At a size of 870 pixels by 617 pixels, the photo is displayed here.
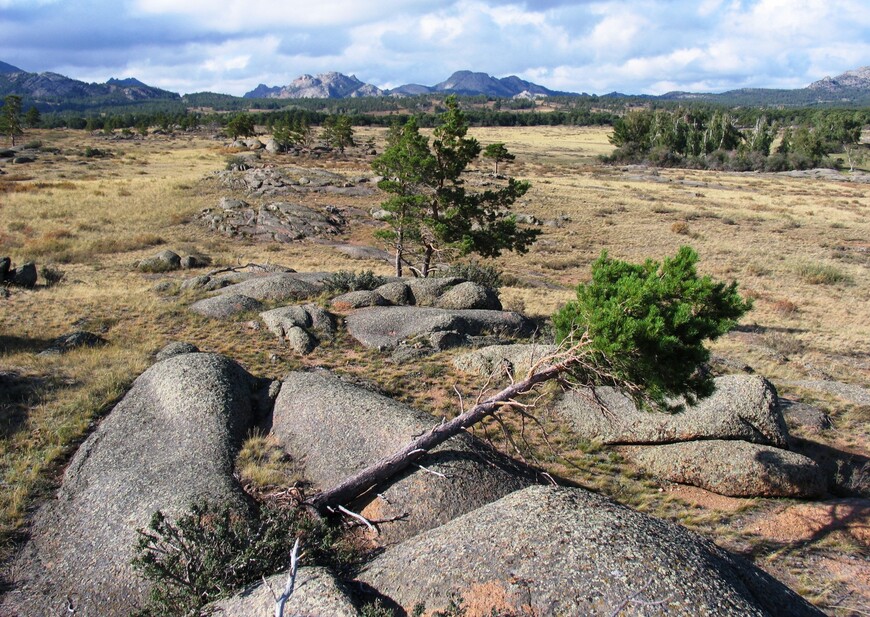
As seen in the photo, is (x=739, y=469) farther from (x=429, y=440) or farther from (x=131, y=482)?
(x=131, y=482)

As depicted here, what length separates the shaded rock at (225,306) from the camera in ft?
57.6

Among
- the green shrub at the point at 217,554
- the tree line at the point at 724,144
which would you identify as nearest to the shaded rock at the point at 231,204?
the green shrub at the point at 217,554

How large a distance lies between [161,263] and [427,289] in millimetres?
15563

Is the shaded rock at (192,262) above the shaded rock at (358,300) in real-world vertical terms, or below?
below

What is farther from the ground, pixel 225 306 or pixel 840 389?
pixel 225 306

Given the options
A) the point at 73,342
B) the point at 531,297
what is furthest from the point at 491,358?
the point at 531,297

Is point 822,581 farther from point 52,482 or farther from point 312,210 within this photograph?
point 312,210

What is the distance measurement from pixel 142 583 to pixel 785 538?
908cm

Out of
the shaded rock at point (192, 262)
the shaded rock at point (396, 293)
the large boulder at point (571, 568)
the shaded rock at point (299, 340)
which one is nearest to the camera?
the large boulder at point (571, 568)

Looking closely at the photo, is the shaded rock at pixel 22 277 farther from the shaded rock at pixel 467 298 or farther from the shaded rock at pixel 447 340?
the shaded rock at pixel 447 340

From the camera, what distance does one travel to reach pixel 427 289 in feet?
64.5

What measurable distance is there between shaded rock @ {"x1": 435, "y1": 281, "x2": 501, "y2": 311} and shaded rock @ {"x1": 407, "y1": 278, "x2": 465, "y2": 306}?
220mm

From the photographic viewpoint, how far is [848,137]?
105 m

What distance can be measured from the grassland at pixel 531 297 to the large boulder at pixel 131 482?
0.64 metres
